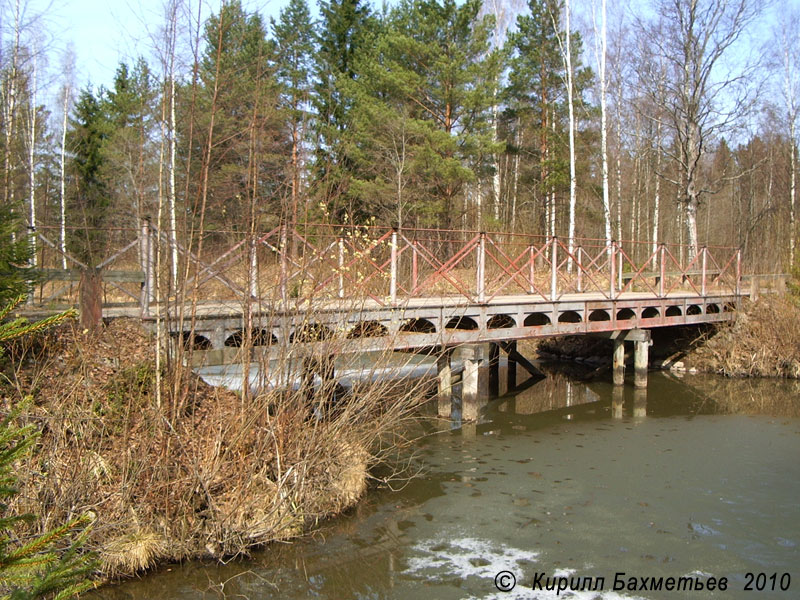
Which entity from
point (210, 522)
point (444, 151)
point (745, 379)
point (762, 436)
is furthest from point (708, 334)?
point (210, 522)

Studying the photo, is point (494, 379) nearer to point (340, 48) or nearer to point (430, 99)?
point (430, 99)

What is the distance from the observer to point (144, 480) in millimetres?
5488

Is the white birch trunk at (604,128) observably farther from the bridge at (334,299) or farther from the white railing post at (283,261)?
the white railing post at (283,261)

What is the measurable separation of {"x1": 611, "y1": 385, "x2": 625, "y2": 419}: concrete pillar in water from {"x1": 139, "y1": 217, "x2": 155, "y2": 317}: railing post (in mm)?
7249

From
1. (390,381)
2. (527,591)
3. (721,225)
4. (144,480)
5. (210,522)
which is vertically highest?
(721,225)

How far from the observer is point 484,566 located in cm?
539

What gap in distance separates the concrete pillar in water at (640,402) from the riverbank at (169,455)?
5.74 meters

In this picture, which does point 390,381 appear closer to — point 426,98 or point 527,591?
point 527,591

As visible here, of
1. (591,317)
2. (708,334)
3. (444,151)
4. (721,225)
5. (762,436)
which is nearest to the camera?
(762,436)

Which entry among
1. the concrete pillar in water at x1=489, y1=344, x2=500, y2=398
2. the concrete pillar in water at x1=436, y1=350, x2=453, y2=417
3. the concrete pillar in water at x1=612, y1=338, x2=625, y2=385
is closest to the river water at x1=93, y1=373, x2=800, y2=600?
the concrete pillar in water at x1=436, y1=350, x2=453, y2=417

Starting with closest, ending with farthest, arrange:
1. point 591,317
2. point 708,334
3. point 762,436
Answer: point 762,436, point 591,317, point 708,334

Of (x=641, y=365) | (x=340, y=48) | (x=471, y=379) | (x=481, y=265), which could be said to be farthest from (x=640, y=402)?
(x=340, y=48)

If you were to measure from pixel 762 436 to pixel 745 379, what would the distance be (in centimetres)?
465

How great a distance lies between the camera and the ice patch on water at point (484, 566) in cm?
496
